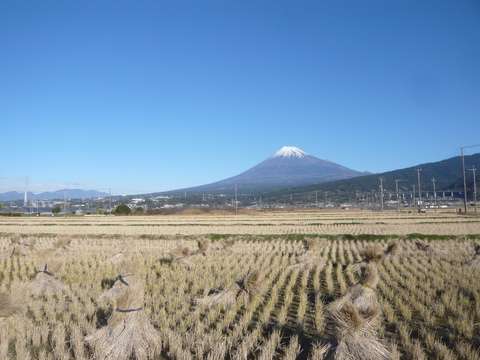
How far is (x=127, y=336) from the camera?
5.84 meters

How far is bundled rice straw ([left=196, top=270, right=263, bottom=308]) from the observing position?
27.1 ft

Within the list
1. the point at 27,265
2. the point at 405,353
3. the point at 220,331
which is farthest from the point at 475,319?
the point at 27,265

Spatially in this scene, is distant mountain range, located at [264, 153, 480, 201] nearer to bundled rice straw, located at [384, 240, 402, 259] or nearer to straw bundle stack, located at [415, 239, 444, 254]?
straw bundle stack, located at [415, 239, 444, 254]

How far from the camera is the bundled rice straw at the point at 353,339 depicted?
5051mm

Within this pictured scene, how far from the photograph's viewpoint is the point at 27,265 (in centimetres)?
1405

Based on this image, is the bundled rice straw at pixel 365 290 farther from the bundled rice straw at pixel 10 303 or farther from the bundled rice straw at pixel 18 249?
the bundled rice straw at pixel 18 249

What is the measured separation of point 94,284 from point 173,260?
3844 mm

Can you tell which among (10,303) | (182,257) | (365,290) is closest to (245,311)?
(365,290)

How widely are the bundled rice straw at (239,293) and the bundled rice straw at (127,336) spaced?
2.29 meters

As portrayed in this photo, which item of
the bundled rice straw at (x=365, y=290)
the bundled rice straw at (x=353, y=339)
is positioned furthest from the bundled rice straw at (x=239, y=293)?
the bundled rice straw at (x=353, y=339)

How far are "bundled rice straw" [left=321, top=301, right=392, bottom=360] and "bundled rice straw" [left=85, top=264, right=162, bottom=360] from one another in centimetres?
257

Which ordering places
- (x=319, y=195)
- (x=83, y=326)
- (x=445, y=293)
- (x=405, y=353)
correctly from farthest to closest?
(x=319, y=195), (x=445, y=293), (x=83, y=326), (x=405, y=353)

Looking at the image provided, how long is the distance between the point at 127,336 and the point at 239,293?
10.3 ft

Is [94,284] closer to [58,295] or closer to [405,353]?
[58,295]
